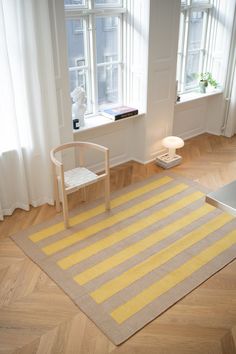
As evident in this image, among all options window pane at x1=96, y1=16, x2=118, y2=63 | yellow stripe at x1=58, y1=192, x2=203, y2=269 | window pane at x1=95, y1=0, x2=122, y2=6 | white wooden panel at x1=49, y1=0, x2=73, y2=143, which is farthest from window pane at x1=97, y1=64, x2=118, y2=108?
yellow stripe at x1=58, y1=192, x2=203, y2=269

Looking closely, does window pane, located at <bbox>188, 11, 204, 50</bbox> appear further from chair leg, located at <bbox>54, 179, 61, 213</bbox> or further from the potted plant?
chair leg, located at <bbox>54, 179, 61, 213</bbox>

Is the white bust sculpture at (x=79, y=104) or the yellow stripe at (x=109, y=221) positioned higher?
the white bust sculpture at (x=79, y=104)

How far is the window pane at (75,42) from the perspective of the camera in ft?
11.7

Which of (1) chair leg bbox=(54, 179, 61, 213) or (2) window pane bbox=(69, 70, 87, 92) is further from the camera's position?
(2) window pane bbox=(69, 70, 87, 92)

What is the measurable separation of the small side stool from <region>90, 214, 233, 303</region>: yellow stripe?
1148 millimetres

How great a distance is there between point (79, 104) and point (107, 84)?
1.98ft

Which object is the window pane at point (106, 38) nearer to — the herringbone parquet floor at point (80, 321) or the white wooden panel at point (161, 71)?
the white wooden panel at point (161, 71)

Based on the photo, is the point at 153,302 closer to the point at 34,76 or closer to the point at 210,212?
the point at 210,212

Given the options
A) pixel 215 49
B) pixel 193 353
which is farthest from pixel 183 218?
pixel 215 49

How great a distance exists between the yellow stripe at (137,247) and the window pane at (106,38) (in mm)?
1976

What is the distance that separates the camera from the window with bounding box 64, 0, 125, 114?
3.57 meters

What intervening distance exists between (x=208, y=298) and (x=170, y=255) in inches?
19.2

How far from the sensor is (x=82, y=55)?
3764 millimetres

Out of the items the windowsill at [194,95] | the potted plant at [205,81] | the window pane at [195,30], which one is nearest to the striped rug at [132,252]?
the windowsill at [194,95]
